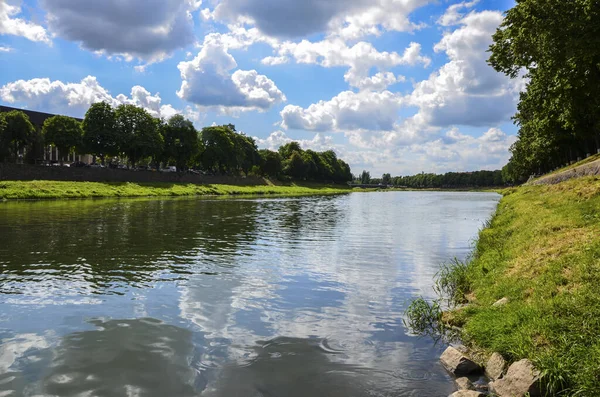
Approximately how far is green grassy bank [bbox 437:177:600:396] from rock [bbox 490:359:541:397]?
17 centimetres

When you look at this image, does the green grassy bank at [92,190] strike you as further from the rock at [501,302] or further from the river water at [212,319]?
the rock at [501,302]

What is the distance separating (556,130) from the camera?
5812 cm

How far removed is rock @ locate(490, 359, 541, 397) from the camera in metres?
7.79

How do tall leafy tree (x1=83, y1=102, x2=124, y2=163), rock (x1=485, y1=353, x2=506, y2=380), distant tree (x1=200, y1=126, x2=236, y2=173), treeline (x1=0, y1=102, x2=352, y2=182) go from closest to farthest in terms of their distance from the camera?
rock (x1=485, y1=353, x2=506, y2=380) → treeline (x1=0, y1=102, x2=352, y2=182) → tall leafy tree (x1=83, y1=102, x2=124, y2=163) → distant tree (x1=200, y1=126, x2=236, y2=173)

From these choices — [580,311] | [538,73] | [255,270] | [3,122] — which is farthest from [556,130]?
[3,122]

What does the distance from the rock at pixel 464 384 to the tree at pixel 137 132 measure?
104 m

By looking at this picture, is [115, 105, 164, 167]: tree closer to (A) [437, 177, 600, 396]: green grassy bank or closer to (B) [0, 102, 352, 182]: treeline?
(B) [0, 102, 352, 182]: treeline

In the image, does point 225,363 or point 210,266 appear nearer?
point 225,363

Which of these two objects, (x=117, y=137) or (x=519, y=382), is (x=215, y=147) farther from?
(x=519, y=382)

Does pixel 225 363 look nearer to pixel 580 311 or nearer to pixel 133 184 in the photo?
pixel 580 311

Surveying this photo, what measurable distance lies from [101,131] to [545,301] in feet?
341

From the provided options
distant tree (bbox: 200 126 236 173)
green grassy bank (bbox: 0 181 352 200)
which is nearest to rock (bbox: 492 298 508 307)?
green grassy bank (bbox: 0 181 352 200)

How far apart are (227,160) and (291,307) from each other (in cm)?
12773

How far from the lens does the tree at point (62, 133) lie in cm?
9744
